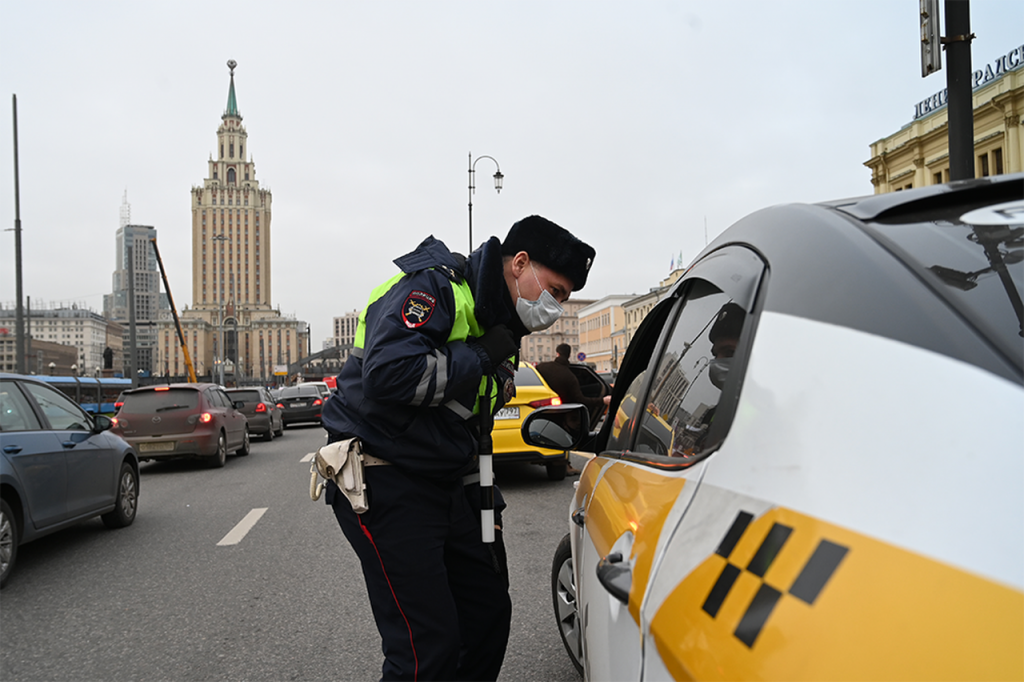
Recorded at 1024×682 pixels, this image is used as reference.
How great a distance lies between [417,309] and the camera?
229 cm

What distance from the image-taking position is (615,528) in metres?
1.74

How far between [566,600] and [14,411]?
492cm

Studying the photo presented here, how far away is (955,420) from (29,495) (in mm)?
6449

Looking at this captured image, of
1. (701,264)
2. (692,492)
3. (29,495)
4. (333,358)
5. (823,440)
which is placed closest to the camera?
(823,440)

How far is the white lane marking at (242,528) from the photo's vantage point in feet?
22.4

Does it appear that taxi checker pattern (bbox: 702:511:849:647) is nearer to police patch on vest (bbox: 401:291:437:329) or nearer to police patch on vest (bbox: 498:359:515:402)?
police patch on vest (bbox: 401:291:437:329)

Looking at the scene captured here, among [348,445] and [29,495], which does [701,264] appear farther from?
[29,495]

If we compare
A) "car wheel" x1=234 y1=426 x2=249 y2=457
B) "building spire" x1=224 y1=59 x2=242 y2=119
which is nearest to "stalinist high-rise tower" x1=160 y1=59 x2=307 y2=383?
"building spire" x1=224 y1=59 x2=242 y2=119

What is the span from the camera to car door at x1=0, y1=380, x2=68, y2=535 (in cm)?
569

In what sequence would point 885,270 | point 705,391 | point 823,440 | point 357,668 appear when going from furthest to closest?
1. point 357,668
2. point 705,391
3. point 885,270
4. point 823,440

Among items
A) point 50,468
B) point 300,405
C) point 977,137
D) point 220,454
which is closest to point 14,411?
point 50,468

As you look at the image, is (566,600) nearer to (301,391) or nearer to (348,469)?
(348,469)

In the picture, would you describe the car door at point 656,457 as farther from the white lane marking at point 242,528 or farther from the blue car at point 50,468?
the white lane marking at point 242,528

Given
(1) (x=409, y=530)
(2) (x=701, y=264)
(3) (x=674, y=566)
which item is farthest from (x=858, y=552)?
(1) (x=409, y=530)
